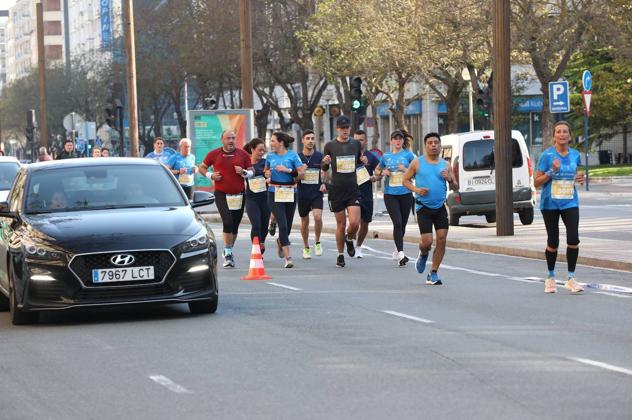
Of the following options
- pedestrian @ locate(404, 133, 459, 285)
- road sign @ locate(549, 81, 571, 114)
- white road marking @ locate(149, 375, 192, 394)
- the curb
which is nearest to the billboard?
road sign @ locate(549, 81, 571, 114)

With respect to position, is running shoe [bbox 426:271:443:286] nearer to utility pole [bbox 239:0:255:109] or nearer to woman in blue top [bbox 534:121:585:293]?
woman in blue top [bbox 534:121:585:293]

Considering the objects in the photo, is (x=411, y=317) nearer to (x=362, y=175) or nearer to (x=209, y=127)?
(x=362, y=175)

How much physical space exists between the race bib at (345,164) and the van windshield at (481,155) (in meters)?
9.70

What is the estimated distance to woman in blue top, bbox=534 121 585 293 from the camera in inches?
623

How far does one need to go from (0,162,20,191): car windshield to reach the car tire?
11.9 m

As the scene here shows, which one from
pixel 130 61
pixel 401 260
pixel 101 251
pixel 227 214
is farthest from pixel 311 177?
pixel 130 61

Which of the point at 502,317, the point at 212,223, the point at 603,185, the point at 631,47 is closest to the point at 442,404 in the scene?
the point at 502,317

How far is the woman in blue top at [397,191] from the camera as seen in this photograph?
816 inches

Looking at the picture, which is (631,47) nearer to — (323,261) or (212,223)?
(212,223)

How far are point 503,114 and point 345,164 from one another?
507cm

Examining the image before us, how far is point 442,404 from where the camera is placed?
8719mm

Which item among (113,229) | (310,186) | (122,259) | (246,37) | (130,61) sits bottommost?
(122,259)

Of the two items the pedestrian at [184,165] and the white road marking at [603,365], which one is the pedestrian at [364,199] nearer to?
the pedestrian at [184,165]

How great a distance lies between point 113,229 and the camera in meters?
13.4
